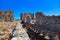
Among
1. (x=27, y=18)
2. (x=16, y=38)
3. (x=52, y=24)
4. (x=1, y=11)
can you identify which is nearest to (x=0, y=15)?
(x=1, y=11)

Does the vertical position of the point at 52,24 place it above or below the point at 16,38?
below

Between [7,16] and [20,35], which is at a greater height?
[20,35]

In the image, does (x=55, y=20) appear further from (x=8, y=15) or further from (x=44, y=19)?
(x=8, y=15)

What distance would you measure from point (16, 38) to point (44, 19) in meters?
43.8

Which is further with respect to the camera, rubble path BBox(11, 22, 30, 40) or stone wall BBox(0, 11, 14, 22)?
stone wall BBox(0, 11, 14, 22)

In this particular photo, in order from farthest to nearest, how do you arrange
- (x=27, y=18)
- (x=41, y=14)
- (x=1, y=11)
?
(x=27, y=18)
(x=41, y=14)
(x=1, y=11)

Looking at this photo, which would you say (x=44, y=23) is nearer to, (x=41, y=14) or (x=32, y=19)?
(x=41, y=14)

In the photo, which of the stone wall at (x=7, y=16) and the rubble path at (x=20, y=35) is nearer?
the rubble path at (x=20, y=35)

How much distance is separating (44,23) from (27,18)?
935cm

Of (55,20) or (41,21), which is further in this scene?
(41,21)

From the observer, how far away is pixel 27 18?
5434 cm

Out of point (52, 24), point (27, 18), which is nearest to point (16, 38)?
point (52, 24)

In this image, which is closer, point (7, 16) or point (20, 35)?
point (20, 35)

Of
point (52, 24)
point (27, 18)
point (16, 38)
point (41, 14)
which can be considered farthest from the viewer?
point (27, 18)
